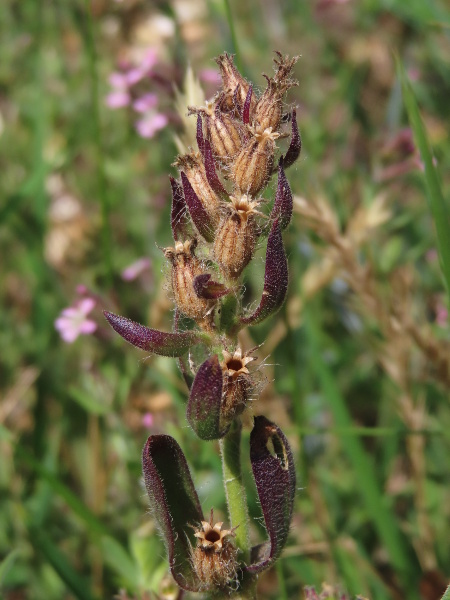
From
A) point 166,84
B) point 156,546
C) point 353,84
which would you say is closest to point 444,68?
point 353,84

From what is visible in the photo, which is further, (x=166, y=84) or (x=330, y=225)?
(x=166, y=84)

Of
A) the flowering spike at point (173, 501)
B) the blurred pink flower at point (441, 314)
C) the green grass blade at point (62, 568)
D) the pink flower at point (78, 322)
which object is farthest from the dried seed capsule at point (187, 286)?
the blurred pink flower at point (441, 314)

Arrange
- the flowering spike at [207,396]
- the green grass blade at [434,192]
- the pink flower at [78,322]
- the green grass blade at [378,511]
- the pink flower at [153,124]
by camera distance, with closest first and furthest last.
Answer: the flowering spike at [207,396] → the green grass blade at [434,192] → the green grass blade at [378,511] → the pink flower at [78,322] → the pink flower at [153,124]

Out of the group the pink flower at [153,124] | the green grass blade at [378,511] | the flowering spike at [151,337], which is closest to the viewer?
the flowering spike at [151,337]

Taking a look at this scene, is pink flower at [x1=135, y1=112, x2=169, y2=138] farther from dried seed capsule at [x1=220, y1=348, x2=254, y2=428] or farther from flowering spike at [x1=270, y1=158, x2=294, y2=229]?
dried seed capsule at [x1=220, y1=348, x2=254, y2=428]

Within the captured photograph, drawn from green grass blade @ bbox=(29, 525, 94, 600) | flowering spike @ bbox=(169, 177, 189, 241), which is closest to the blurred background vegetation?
green grass blade @ bbox=(29, 525, 94, 600)

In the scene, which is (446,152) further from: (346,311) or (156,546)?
(156,546)

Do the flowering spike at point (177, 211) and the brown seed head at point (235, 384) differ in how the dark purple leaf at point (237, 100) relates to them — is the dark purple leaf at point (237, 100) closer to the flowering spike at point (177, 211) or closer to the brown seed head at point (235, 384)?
the flowering spike at point (177, 211)
